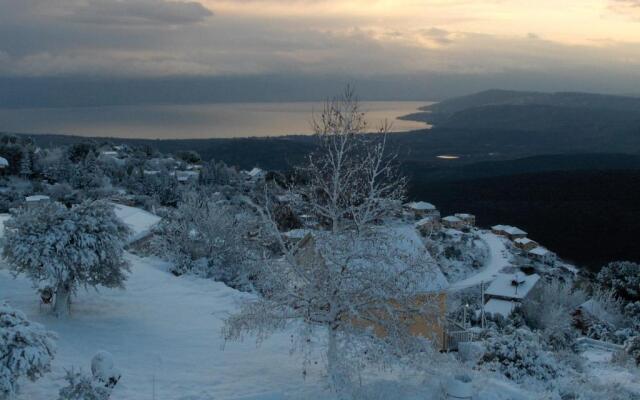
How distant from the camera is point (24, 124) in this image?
8712 centimetres

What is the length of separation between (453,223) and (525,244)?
675 cm

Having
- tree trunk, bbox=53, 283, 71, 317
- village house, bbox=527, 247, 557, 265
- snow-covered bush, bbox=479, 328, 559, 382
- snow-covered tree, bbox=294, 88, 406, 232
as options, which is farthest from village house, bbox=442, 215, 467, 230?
snow-covered tree, bbox=294, 88, 406, 232

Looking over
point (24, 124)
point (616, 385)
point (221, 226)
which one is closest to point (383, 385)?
point (616, 385)

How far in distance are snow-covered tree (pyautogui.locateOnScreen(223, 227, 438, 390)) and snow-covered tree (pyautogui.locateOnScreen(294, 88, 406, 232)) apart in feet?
1.21

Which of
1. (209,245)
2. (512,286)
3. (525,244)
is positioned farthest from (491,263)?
(209,245)

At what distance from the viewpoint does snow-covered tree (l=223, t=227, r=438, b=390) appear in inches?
333

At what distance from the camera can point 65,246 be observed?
1133 cm

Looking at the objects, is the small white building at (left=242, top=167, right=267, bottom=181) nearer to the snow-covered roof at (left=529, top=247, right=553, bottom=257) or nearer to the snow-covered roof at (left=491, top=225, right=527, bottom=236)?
the snow-covered roof at (left=491, top=225, right=527, bottom=236)

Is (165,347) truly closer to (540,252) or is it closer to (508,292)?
(508,292)

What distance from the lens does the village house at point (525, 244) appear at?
48188 mm

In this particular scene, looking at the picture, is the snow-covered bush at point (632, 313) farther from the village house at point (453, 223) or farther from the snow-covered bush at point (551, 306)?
the village house at point (453, 223)

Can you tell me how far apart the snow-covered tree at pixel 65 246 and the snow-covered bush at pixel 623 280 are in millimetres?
26206

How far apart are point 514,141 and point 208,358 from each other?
113229 millimetres

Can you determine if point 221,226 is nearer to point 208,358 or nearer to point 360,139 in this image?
point 208,358
